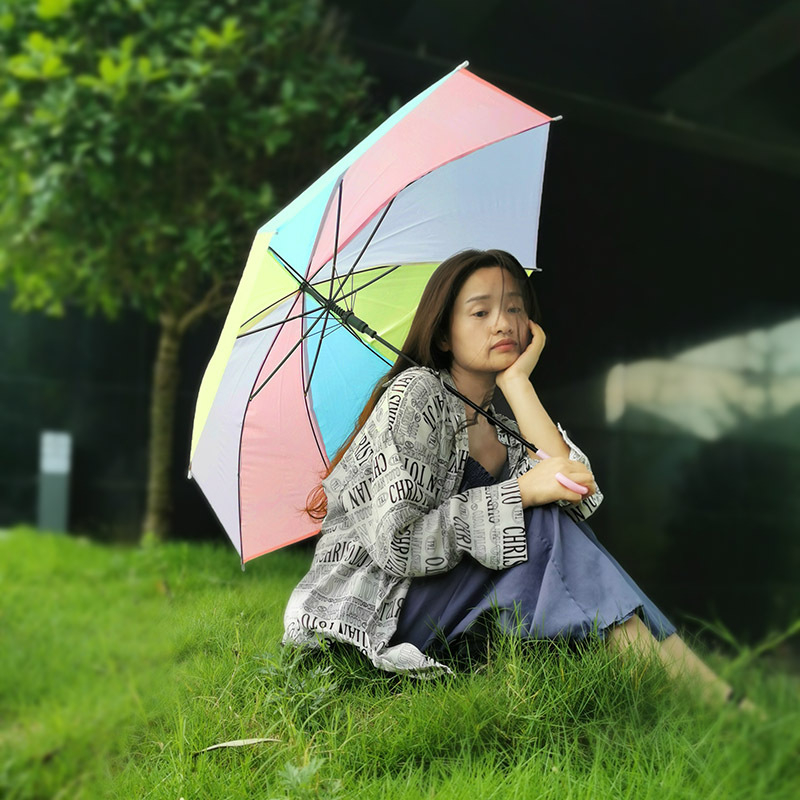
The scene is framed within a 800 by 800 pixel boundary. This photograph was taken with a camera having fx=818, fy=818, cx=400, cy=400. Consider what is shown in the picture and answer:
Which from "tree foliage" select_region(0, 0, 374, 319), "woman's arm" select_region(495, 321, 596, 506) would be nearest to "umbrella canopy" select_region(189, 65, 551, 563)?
"woman's arm" select_region(495, 321, 596, 506)

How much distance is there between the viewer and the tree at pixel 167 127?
2131mm

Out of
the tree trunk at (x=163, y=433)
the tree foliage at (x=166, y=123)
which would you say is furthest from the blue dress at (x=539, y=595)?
the tree trunk at (x=163, y=433)

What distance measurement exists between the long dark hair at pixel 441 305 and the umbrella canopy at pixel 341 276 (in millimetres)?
42

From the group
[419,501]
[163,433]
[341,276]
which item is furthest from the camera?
[163,433]

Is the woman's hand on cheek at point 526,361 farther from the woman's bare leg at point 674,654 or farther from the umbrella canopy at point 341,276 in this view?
the woman's bare leg at point 674,654

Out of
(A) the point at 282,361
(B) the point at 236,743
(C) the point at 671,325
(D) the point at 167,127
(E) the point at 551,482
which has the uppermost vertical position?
(D) the point at 167,127

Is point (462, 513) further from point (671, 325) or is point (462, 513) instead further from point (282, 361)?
point (671, 325)

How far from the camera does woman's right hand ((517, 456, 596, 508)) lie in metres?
0.83

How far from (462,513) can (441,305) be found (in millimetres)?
238

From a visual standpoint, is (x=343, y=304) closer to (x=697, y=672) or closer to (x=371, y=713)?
(x=371, y=713)

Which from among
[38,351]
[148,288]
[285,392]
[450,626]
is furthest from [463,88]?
[38,351]

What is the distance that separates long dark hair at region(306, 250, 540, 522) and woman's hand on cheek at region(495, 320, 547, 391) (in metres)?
0.02

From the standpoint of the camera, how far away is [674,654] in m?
0.65

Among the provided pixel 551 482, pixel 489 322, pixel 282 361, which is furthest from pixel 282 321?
pixel 551 482
